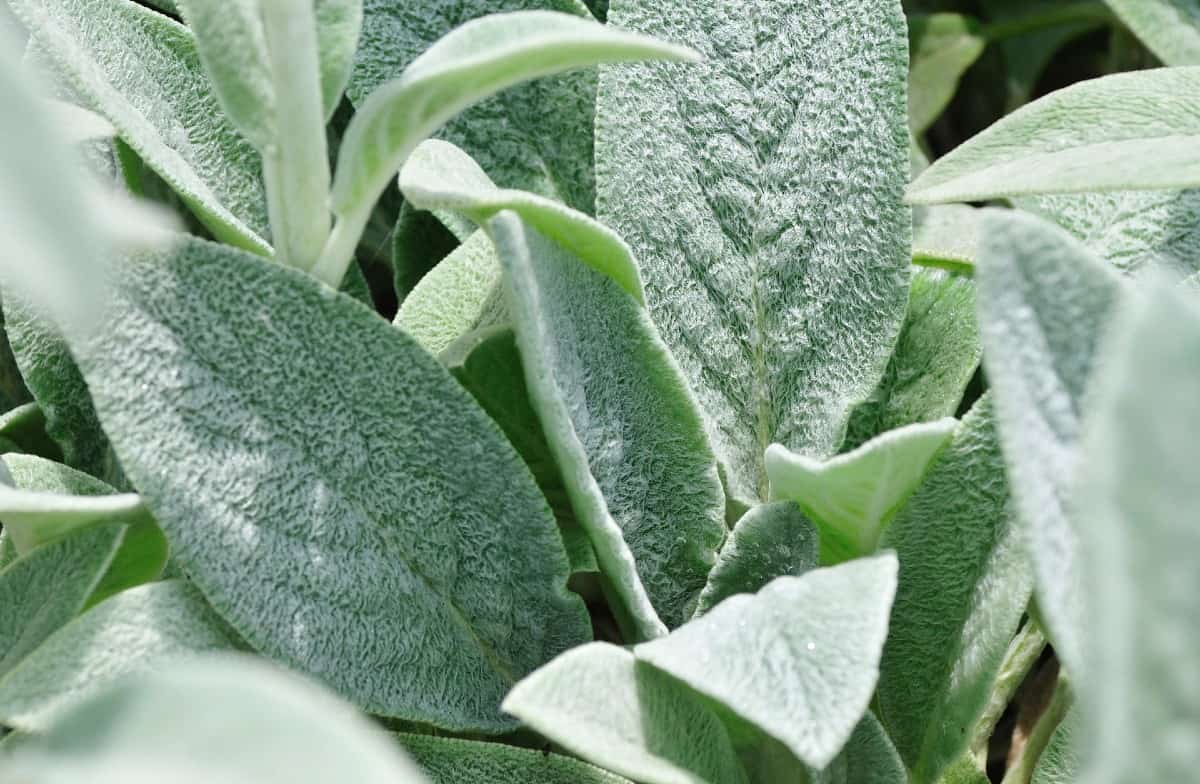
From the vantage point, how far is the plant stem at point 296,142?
1.38 feet

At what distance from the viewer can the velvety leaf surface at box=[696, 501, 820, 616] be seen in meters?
0.50

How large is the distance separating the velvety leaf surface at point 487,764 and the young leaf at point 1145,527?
0.82ft

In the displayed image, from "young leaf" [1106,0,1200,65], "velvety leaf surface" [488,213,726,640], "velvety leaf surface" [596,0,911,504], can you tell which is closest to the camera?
"velvety leaf surface" [488,213,726,640]

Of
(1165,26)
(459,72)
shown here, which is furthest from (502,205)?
(1165,26)

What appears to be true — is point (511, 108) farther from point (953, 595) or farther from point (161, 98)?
point (953, 595)

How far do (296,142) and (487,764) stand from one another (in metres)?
0.22

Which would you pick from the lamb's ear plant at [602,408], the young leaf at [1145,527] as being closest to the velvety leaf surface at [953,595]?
the lamb's ear plant at [602,408]

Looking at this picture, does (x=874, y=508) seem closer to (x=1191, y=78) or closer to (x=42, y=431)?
(x=1191, y=78)

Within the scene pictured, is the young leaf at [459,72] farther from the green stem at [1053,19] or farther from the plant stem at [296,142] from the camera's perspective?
the green stem at [1053,19]

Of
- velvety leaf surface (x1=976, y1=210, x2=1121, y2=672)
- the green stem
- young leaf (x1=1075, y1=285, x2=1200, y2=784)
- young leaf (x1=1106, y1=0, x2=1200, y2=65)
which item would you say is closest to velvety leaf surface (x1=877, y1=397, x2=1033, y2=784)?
velvety leaf surface (x1=976, y1=210, x2=1121, y2=672)

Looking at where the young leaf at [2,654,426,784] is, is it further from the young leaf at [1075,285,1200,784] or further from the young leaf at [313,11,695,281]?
the young leaf at [313,11,695,281]

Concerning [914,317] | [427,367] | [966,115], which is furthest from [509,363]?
[966,115]

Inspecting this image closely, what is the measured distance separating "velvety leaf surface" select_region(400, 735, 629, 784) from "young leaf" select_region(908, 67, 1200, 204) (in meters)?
0.26

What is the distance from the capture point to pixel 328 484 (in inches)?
18.3
